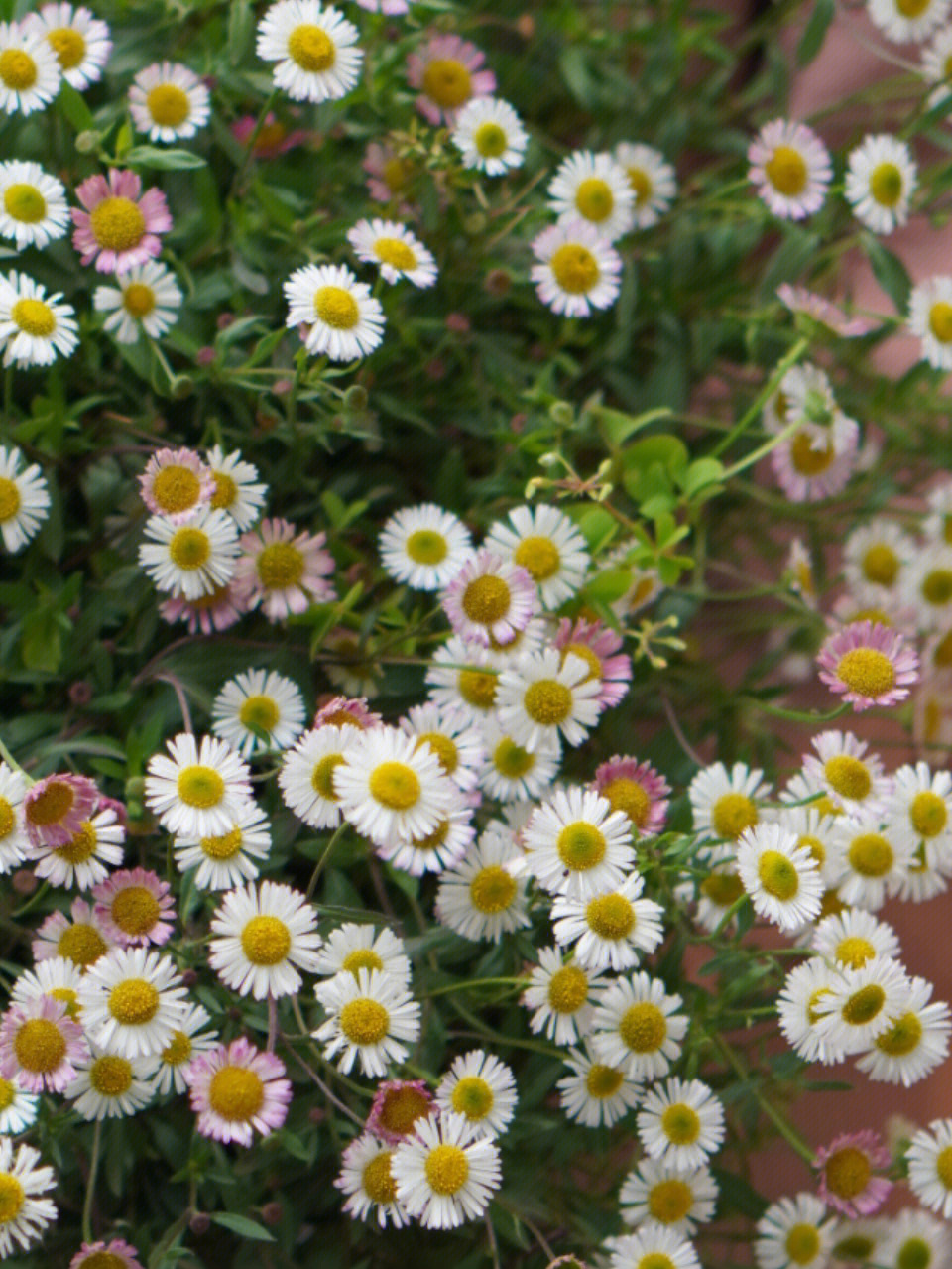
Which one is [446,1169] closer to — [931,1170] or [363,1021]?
[363,1021]

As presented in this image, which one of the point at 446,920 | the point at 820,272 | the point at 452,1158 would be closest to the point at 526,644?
the point at 446,920

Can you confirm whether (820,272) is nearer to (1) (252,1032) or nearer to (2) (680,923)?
(2) (680,923)

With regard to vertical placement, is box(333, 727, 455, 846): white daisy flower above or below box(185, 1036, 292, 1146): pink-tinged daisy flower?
above

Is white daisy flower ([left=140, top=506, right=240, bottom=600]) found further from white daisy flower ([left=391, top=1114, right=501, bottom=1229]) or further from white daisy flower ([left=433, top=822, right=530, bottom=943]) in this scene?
white daisy flower ([left=391, top=1114, right=501, bottom=1229])

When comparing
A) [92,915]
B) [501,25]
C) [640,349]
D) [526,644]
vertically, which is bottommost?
[92,915]

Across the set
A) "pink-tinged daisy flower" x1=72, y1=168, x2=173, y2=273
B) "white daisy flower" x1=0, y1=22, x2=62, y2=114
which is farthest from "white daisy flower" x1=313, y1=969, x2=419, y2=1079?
"white daisy flower" x1=0, y1=22, x2=62, y2=114

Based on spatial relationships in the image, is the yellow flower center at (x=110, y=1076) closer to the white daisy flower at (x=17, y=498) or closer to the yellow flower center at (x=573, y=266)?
the white daisy flower at (x=17, y=498)

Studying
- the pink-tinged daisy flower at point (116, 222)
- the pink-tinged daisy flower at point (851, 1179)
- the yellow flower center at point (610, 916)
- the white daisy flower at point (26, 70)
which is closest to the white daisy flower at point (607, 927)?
the yellow flower center at point (610, 916)

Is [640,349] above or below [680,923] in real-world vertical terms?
above
